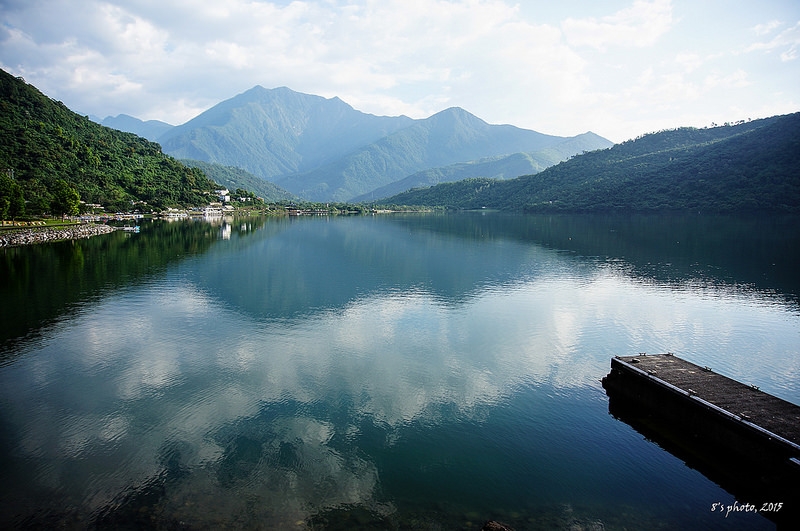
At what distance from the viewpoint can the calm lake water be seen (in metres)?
10.6

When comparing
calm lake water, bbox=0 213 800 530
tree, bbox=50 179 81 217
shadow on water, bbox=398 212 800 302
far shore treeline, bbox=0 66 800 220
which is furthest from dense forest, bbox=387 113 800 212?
tree, bbox=50 179 81 217

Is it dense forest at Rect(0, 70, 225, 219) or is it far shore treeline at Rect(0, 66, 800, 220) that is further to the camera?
far shore treeline at Rect(0, 66, 800, 220)

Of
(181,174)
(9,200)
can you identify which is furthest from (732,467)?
(181,174)

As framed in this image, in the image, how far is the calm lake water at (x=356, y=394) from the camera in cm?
1063

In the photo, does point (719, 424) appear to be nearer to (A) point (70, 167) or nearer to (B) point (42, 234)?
(B) point (42, 234)

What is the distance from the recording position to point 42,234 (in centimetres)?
5988

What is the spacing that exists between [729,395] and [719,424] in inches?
63.8

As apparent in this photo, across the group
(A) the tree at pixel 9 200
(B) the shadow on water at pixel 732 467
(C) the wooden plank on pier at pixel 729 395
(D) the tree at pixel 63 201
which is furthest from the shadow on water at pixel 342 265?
(D) the tree at pixel 63 201

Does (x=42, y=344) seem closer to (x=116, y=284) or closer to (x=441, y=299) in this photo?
(x=116, y=284)

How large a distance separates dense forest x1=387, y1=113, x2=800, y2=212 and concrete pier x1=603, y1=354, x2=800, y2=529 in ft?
393

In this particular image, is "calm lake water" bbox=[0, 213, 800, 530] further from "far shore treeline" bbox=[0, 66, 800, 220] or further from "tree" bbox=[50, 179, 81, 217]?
"far shore treeline" bbox=[0, 66, 800, 220]

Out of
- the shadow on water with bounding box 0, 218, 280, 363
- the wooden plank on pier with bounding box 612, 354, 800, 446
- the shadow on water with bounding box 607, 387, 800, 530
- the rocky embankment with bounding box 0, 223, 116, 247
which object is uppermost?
the rocky embankment with bounding box 0, 223, 116, 247

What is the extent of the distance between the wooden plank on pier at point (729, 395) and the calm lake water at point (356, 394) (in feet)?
6.98

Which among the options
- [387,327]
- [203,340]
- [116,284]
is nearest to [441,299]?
[387,327]
